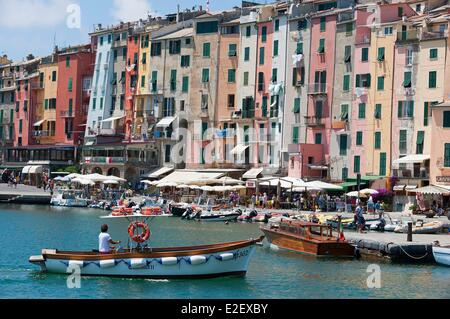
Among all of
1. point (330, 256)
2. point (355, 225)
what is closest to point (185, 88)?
point (355, 225)

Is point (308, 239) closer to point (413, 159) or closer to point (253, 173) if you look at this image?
point (413, 159)

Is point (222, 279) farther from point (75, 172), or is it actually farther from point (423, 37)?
point (75, 172)

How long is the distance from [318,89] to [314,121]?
3.03 metres

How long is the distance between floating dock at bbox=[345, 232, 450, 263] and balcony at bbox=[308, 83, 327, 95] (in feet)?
148

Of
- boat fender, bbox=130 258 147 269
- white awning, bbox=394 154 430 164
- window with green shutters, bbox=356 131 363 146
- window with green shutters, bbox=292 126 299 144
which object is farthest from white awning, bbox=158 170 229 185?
boat fender, bbox=130 258 147 269

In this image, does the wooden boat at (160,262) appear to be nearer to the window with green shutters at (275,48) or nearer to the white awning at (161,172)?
the window with green shutters at (275,48)

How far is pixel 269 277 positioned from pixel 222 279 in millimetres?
3031

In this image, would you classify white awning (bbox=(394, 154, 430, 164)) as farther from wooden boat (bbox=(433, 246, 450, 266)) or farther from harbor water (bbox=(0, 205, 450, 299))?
wooden boat (bbox=(433, 246, 450, 266))

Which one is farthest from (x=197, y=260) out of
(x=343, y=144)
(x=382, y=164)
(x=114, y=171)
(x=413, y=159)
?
(x=114, y=171)

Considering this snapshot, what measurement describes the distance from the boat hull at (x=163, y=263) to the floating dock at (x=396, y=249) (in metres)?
10.7

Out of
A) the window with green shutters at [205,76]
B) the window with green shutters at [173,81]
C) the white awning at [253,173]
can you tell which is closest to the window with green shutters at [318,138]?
the white awning at [253,173]

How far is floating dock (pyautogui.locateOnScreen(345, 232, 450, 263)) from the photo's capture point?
1914 inches

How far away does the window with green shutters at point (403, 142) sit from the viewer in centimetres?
8756

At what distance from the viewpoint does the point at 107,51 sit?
5054 inches
